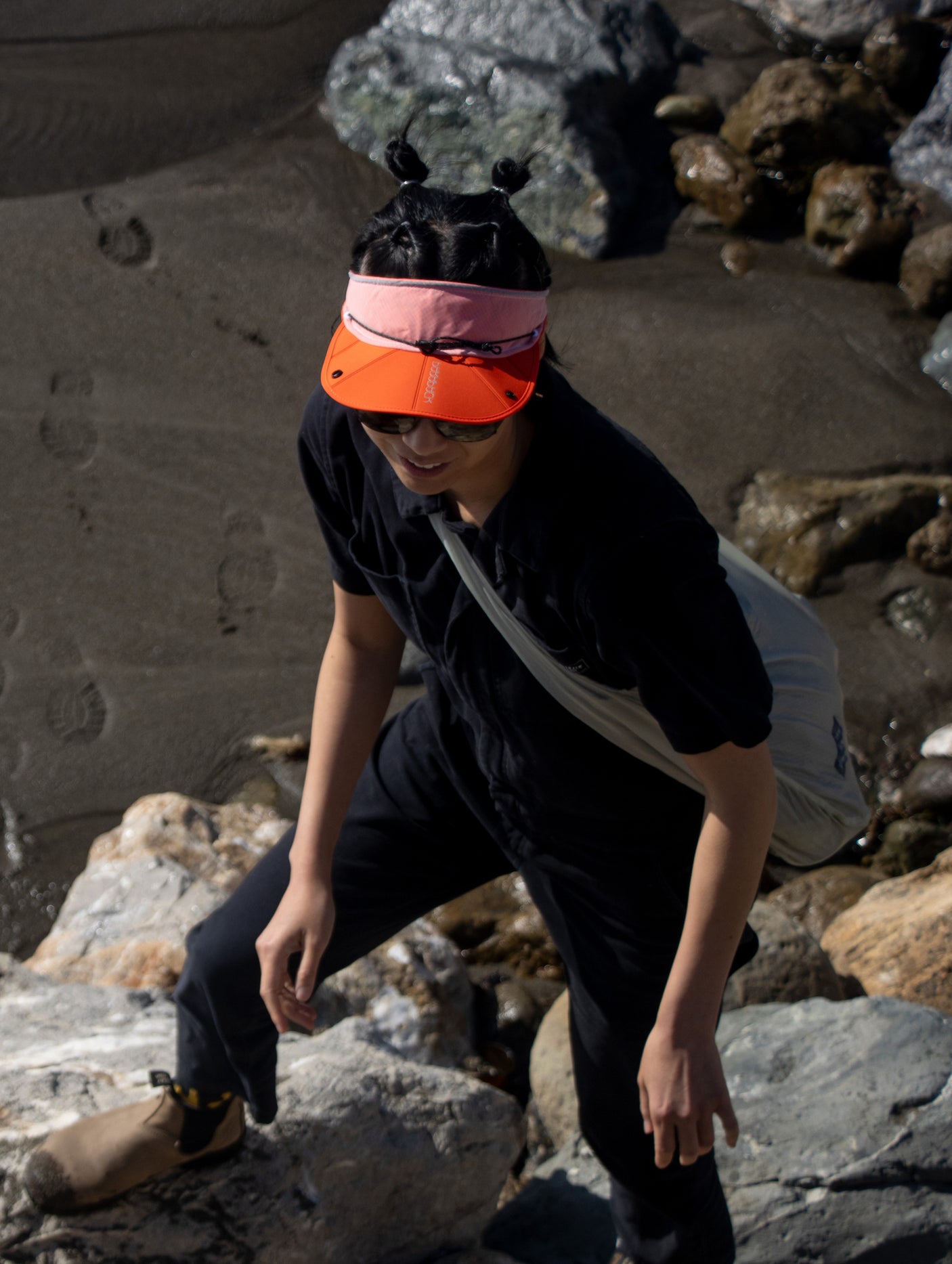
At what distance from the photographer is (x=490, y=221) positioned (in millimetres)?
1274

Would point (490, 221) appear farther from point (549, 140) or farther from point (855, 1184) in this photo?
point (549, 140)

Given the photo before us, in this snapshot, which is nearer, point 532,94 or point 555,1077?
point 555,1077

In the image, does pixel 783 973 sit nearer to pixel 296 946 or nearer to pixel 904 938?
pixel 904 938

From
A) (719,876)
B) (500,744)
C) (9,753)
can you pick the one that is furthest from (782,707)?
(9,753)

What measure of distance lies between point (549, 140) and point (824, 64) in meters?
1.83

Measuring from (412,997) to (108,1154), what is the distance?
1096 millimetres

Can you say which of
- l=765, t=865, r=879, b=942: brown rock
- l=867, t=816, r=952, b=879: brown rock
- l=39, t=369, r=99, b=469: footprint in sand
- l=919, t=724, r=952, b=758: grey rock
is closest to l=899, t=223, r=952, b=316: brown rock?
l=919, t=724, r=952, b=758: grey rock

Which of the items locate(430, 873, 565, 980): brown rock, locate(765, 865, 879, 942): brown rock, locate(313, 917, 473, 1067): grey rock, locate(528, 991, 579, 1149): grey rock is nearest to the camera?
locate(528, 991, 579, 1149): grey rock

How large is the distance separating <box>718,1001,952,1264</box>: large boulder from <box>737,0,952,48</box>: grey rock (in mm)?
5738

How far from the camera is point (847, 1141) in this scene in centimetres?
215

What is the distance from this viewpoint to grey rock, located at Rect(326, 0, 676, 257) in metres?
5.41

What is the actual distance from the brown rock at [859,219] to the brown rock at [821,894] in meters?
3.05

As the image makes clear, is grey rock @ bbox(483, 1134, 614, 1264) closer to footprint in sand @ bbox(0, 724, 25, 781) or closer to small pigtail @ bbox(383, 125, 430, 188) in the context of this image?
small pigtail @ bbox(383, 125, 430, 188)

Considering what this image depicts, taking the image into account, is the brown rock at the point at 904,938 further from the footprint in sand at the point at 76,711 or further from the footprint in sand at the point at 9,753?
the footprint in sand at the point at 9,753
